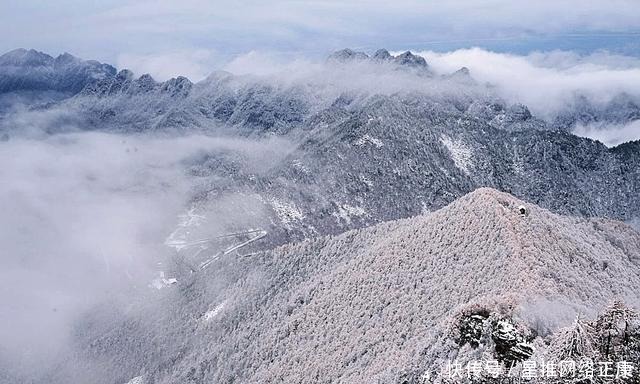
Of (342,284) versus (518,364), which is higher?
(518,364)

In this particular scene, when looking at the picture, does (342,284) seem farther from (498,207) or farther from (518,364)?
(518,364)

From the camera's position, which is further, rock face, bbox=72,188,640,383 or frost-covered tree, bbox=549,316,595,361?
rock face, bbox=72,188,640,383

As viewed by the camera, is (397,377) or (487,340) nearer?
(487,340)

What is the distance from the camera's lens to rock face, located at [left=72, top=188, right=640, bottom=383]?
85812mm

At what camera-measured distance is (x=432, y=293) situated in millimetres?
109562

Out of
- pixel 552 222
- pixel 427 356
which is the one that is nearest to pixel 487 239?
pixel 552 222

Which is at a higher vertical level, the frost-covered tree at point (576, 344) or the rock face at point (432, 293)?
the frost-covered tree at point (576, 344)

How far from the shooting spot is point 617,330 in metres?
57.7

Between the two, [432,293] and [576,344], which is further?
[432,293]

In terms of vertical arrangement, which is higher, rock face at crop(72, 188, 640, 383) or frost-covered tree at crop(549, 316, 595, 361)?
frost-covered tree at crop(549, 316, 595, 361)

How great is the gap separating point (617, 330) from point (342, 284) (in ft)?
300

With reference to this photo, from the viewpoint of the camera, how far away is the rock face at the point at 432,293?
85.8 metres

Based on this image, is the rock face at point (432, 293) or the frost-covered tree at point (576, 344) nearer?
the frost-covered tree at point (576, 344)

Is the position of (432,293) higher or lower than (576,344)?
lower
